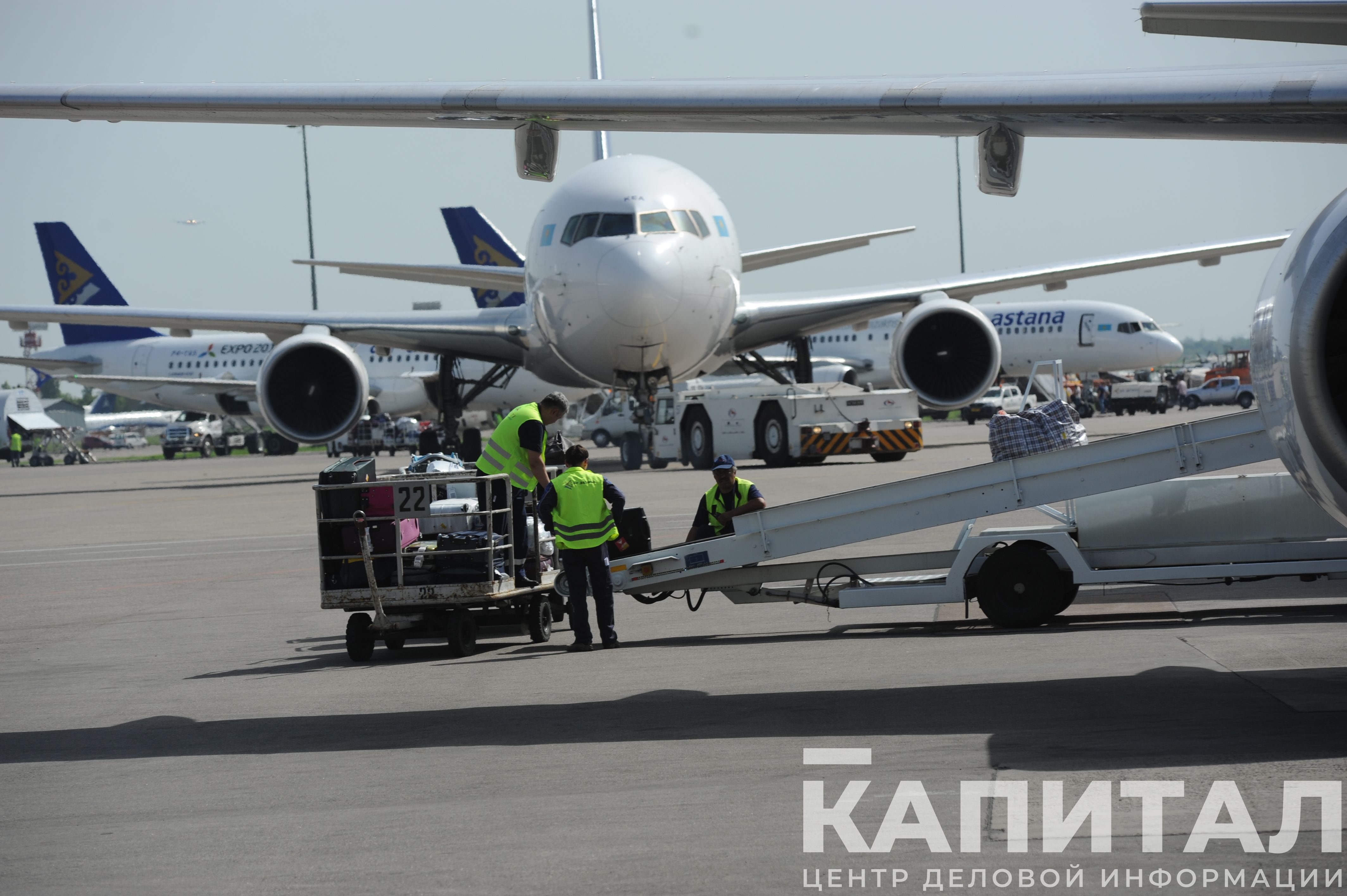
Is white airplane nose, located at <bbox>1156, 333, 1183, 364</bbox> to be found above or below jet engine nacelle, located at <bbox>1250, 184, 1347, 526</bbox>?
above

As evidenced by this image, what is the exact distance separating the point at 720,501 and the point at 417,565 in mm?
2228

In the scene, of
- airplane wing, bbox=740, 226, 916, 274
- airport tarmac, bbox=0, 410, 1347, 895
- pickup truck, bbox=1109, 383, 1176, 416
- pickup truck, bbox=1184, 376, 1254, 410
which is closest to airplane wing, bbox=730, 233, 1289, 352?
airplane wing, bbox=740, 226, 916, 274

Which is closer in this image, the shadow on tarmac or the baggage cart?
the shadow on tarmac

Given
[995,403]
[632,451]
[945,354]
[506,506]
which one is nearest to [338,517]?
[506,506]

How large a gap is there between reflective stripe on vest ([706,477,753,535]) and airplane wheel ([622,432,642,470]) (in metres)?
18.3

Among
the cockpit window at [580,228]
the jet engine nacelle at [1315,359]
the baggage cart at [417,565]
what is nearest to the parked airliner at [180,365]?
→ the cockpit window at [580,228]

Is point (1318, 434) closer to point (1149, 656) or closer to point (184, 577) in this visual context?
point (1149, 656)

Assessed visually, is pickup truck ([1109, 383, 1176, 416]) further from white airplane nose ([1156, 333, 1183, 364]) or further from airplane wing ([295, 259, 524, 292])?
airplane wing ([295, 259, 524, 292])

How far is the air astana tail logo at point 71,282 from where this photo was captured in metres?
44.0

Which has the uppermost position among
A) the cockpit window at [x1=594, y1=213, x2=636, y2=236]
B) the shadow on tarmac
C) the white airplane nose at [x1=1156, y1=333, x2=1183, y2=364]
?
the cockpit window at [x1=594, y1=213, x2=636, y2=236]

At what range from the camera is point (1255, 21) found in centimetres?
629

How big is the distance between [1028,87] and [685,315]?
12.8 m

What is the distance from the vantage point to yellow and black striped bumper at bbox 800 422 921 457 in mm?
25016

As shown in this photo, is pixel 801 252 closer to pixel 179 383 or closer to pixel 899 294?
pixel 899 294
